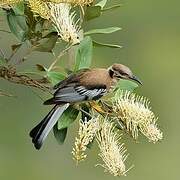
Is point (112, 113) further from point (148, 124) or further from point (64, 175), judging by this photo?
point (64, 175)

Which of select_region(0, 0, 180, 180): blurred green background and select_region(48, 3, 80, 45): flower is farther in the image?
select_region(0, 0, 180, 180): blurred green background

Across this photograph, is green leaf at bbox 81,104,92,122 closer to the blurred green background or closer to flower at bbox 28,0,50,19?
flower at bbox 28,0,50,19

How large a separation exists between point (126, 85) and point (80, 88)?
60 mm

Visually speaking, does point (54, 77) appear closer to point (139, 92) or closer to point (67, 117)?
point (67, 117)

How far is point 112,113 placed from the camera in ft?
2.63

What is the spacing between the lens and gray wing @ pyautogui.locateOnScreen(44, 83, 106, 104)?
0.84 meters

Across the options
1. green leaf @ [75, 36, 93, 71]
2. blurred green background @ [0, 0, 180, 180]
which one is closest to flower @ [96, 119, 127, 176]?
green leaf @ [75, 36, 93, 71]

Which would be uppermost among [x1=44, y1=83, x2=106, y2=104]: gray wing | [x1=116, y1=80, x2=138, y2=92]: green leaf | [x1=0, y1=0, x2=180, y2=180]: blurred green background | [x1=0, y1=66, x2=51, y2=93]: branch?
[x1=0, y1=0, x2=180, y2=180]: blurred green background

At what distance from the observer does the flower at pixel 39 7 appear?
0.75m

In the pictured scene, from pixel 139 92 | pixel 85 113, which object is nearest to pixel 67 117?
pixel 85 113

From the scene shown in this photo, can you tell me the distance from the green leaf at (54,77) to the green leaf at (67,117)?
0.04 meters

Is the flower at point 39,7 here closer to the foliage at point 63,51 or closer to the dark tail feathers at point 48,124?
the foliage at point 63,51

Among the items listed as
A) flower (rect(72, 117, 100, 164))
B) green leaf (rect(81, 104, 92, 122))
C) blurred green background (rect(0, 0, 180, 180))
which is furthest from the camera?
blurred green background (rect(0, 0, 180, 180))

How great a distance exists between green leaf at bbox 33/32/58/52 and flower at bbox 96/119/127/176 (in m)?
0.13
